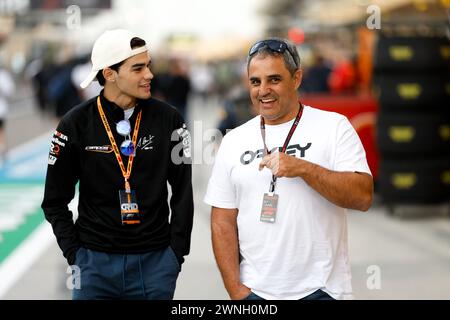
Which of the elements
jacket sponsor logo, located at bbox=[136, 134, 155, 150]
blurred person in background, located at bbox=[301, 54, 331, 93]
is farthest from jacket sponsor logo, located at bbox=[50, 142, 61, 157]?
blurred person in background, located at bbox=[301, 54, 331, 93]

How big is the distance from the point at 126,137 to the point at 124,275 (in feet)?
1.97

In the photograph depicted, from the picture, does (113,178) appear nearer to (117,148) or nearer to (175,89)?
(117,148)

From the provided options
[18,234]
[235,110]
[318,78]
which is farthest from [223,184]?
[318,78]

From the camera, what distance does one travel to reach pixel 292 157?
341 cm

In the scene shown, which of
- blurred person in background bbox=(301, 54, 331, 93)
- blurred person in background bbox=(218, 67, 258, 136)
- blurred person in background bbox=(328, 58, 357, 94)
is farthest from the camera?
blurred person in background bbox=(301, 54, 331, 93)

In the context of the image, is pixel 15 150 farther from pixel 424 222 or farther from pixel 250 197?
pixel 250 197

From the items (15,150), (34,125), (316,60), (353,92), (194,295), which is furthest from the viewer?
(34,125)

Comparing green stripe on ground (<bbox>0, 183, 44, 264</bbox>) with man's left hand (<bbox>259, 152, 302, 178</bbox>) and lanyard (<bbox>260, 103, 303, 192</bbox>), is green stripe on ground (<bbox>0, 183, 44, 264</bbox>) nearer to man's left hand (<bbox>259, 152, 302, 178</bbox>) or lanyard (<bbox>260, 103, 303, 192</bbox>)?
lanyard (<bbox>260, 103, 303, 192</bbox>)

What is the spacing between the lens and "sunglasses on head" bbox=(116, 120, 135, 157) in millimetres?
3916

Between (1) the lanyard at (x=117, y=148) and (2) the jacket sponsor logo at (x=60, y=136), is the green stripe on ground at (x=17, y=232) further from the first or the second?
(1) the lanyard at (x=117, y=148)

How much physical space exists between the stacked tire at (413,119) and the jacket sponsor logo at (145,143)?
7.67 m

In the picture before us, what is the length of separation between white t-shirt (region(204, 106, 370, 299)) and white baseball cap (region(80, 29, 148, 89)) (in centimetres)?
71
